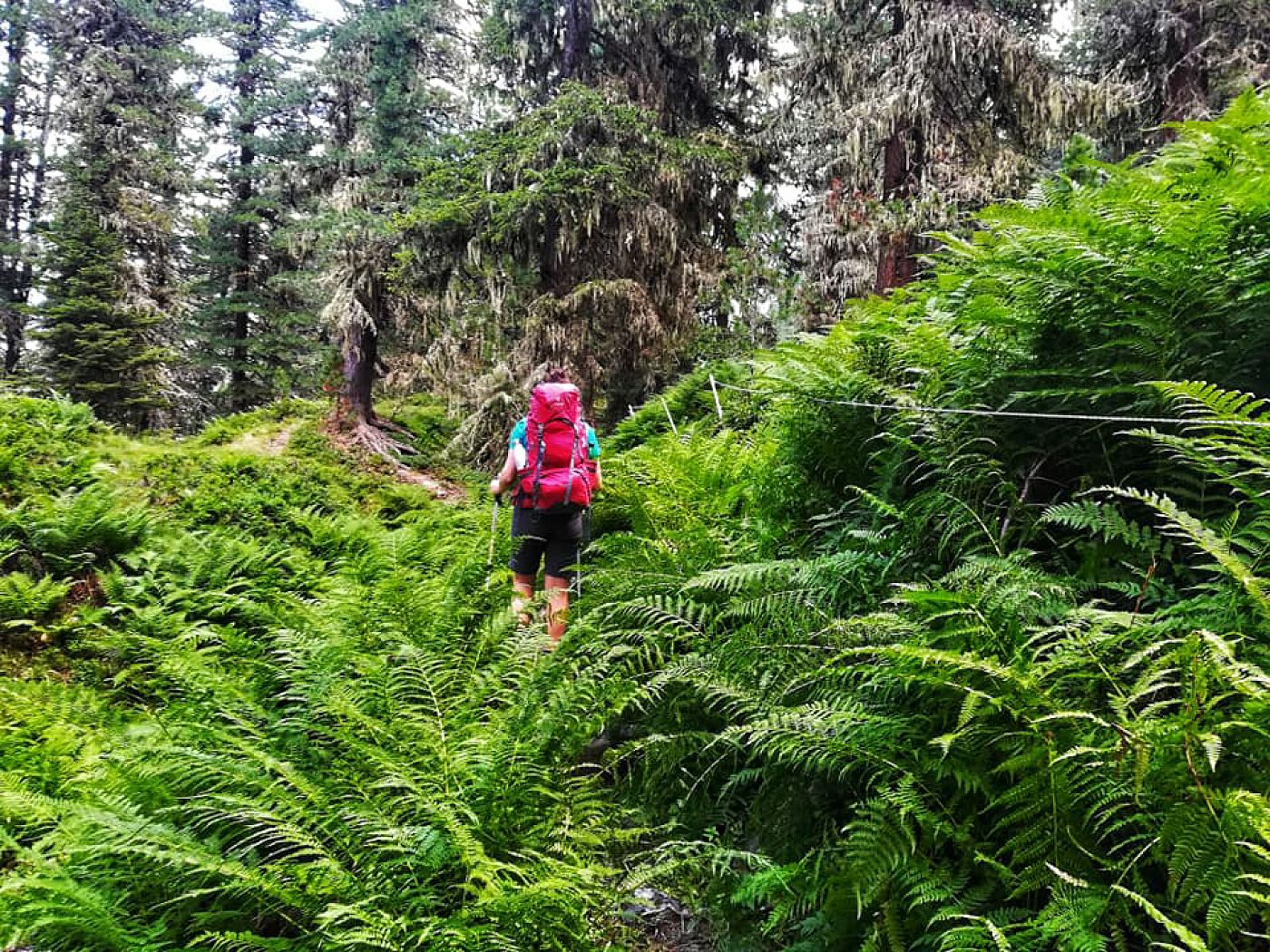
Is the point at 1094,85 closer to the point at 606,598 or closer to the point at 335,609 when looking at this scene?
the point at 606,598

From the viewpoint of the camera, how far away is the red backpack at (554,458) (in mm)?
4617

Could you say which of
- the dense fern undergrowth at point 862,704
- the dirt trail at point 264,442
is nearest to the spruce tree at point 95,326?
the dirt trail at point 264,442

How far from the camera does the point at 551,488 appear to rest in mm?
4594

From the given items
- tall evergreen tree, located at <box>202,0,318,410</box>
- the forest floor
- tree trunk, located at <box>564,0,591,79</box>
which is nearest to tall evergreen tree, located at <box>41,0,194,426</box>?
tall evergreen tree, located at <box>202,0,318,410</box>

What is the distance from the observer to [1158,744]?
1.46m

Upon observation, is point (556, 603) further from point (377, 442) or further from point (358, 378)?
point (358, 378)

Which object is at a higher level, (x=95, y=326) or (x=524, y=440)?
(x=95, y=326)

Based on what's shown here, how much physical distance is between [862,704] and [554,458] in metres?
3.05

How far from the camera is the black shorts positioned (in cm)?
470

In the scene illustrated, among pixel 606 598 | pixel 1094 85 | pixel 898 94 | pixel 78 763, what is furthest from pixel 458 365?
pixel 1094 85

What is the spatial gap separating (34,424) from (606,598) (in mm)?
7092

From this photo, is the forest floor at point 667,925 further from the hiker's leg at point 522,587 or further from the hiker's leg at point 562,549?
the hiker's leg at point 562,549

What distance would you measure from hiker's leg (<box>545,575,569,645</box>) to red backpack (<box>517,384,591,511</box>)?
1.66ft

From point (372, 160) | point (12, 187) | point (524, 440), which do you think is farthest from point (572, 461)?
point (12, 187)
